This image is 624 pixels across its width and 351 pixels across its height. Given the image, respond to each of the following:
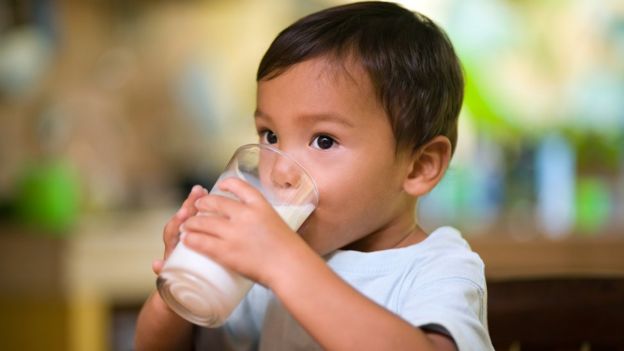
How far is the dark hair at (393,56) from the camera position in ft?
3.12

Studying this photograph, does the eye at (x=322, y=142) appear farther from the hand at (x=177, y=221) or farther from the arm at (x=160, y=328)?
the arm at (x=160, y=328)

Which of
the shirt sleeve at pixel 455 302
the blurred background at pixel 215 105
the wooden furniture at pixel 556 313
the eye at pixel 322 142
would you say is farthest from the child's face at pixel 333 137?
the blurred background at pixel 215 105

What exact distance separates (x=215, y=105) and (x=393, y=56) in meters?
2.60

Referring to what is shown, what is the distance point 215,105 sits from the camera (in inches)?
138

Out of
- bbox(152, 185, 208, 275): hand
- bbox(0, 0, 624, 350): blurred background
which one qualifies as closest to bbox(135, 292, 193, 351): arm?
bbox(152, 185, 208, 275): hand

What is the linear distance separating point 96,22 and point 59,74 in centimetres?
25

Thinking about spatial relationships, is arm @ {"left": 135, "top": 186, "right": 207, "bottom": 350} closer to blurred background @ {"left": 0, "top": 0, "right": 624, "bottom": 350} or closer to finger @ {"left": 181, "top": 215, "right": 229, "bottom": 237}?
finger @ {"left": 181, "top": 215, "right": 229, "bottom": 237}

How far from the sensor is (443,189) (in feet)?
10.6

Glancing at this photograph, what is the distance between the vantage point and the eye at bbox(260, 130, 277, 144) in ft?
3.21

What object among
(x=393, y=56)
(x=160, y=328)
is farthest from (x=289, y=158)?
(x=160, y=328)

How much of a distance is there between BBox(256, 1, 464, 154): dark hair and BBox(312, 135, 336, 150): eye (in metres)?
0.07

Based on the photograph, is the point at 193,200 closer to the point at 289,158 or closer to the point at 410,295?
the point at 289,158

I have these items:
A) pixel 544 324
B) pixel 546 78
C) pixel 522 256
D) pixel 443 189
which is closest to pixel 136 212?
pixel 443 189

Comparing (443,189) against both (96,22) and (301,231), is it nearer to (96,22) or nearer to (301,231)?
(96,22)
